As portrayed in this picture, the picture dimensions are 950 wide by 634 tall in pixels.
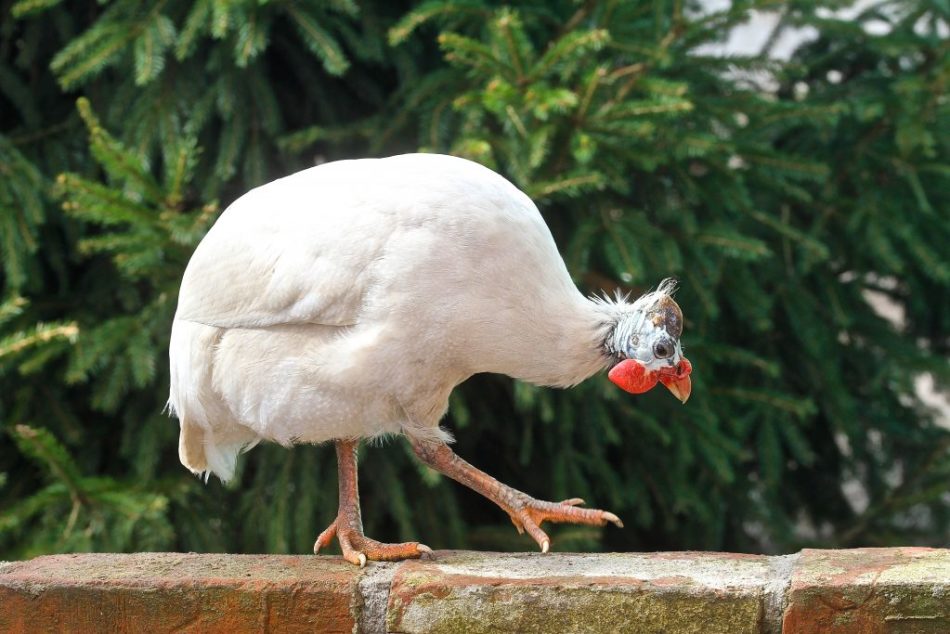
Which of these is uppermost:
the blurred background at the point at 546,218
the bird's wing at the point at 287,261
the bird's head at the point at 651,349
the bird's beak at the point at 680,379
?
the bird's wing at the point at 287,261

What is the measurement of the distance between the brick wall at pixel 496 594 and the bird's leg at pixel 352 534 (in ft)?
0.12

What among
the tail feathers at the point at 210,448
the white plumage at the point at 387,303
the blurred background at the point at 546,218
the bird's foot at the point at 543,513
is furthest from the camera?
the blurred background at the point at 546,218

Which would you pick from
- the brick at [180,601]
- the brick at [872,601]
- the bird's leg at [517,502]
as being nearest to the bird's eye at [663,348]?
the bird's leg at [517,502]

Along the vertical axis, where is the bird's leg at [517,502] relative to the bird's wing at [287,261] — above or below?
below

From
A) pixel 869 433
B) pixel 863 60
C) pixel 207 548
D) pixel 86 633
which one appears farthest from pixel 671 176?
pixel 86 633

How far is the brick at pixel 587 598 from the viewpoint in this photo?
2.41 m

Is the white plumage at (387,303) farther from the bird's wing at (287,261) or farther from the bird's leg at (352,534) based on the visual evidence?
the bird's leg at (352,534)

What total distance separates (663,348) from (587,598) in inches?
20.7

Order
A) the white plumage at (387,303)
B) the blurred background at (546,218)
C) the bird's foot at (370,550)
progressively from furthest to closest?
1. the blurred background at (546,218)
2. the bird's foot at (370,550)
3. the white plumage at (387,303)

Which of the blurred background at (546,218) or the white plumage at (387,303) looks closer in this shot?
the white plumage at (387,303)

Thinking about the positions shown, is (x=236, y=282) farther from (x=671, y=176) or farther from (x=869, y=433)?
(x=869, y=433)

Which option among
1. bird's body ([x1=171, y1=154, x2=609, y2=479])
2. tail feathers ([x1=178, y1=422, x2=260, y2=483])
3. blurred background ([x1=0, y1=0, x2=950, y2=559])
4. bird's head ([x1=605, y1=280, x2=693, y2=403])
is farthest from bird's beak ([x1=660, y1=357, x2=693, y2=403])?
blurred background ([x1=0, y1=0, x2=950, y2=559])

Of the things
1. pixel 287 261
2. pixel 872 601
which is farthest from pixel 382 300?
pixel 872 601

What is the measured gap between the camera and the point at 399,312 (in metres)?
2.49
